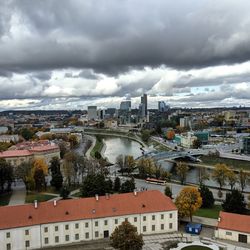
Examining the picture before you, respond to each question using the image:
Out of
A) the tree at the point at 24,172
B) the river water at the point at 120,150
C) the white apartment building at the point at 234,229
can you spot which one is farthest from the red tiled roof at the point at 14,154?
the white apartment building at the point at 234,229

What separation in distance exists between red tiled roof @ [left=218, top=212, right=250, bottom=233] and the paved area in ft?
74.1

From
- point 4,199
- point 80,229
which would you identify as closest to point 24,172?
point 4,199

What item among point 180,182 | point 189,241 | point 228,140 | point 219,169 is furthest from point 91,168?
point 228,140

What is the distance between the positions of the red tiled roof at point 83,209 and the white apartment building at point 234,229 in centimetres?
430

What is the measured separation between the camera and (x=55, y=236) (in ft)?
95.0

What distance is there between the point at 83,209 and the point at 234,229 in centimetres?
1203

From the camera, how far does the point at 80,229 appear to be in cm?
2952

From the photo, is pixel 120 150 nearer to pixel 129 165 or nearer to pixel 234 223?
pixel 129 165

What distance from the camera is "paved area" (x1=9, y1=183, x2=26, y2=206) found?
41719 mm

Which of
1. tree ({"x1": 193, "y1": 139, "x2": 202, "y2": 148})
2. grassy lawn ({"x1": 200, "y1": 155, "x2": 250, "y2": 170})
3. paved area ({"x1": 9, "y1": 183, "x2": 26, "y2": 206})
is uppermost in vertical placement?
paved area ({"x1": 9, "y1": 183, "x2": 26, "y2": 206})

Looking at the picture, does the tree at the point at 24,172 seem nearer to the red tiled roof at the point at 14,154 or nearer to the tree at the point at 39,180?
the tree at the point at 39,180

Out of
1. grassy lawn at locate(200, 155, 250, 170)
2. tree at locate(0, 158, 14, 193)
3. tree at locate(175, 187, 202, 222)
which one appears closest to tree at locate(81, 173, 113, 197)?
tree at locate(175, 187, 202, 222)

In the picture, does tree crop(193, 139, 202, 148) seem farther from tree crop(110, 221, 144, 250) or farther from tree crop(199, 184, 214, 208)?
tree crop(110, 221, 144, 250)

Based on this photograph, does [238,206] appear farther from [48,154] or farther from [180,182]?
[48,154]
